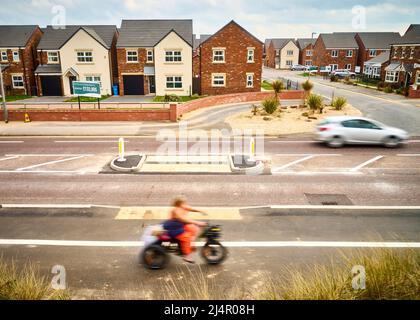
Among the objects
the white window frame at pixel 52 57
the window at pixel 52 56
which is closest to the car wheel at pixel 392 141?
the white window frame at pixel 52 57

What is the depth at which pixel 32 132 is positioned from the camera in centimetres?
2267

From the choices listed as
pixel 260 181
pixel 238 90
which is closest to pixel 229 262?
pixel 260 181

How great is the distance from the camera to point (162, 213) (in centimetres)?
1055

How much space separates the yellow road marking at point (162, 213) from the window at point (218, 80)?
33.0 m

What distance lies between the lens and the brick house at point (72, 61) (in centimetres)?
4081

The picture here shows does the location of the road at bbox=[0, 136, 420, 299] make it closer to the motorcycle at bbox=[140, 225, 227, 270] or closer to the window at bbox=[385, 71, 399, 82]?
the motorcycle at bbox=[140, 225, 227, 270]

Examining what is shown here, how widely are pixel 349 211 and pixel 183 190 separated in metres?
5.60

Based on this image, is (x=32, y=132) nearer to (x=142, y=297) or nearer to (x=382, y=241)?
(x=142, y=297)

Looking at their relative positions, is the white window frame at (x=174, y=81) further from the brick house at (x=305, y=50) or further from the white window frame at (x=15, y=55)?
the brick house at (x=305, y=50)

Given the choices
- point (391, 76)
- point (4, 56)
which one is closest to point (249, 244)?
point (4, 56)

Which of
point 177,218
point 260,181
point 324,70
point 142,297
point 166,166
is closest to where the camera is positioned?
point 142,297

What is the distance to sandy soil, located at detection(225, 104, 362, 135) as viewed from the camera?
78.1 feet

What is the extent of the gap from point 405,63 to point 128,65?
1505 inches

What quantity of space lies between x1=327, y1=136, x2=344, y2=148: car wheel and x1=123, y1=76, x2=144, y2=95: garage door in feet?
96.4
